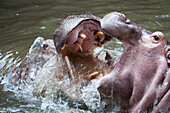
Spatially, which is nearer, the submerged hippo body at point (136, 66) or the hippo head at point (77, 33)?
the submerged hippo body at point (136, 66)

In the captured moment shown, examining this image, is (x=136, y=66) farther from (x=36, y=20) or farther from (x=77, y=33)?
(x=36, y=20)

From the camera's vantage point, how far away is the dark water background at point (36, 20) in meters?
3.57

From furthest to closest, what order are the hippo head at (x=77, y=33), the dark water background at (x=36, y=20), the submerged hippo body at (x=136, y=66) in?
1. the dark water background at (x=36, y=20)
2. the hippo head at (x=77, y=33)
3. the submerged hippo body at (x=136, y=66)

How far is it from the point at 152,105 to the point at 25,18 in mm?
5561

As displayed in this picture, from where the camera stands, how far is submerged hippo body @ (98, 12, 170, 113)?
6.67 ft

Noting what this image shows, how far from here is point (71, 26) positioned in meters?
2.75

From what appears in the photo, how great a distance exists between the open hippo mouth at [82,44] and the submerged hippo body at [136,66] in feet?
1.36

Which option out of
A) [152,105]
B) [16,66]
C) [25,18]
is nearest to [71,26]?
[152,105]

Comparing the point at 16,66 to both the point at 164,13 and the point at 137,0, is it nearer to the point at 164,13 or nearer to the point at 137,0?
the point at 164,13

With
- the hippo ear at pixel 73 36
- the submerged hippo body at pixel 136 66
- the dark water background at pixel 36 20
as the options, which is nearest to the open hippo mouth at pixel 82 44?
the hippo ear at pixel 73 36

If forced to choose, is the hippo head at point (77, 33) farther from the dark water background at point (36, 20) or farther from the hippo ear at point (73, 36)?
the dark water background at point (36, 20)

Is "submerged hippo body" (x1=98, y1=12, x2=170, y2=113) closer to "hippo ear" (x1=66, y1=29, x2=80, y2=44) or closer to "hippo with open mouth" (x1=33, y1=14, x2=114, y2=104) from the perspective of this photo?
"hippo with open mouth" (x1=33, y1=14, x2=114, y2=104)

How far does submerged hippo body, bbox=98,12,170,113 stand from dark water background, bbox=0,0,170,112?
1.11m

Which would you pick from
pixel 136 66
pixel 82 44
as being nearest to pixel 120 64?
pixel 136 66
